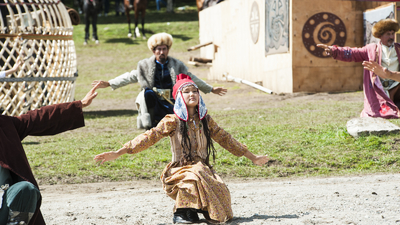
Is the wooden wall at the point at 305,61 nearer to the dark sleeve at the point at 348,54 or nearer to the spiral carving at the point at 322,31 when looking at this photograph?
the spiral carving at the point at 322,31

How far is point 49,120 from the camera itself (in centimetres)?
286

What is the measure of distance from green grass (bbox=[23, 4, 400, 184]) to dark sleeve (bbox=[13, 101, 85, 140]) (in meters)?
2.48

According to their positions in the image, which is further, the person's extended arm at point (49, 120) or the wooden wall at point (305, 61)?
the wooden wall at point (305, 61)

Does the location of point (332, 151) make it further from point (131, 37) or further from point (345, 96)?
point (131, 37)

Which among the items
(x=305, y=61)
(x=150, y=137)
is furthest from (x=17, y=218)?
(x=305, y=61)

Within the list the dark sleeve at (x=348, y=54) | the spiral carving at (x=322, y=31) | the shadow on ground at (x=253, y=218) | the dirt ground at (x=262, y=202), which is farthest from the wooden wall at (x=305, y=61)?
the shadow on ground at (x=253, y=218)

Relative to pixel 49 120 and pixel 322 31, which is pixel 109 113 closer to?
pixel 322 31

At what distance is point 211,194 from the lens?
3.26 m

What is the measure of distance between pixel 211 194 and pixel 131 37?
1886cm

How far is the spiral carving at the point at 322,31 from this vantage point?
35.2 feet

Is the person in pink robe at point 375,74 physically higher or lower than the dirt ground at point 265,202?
higher

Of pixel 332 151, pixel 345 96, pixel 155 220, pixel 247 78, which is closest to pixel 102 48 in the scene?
pixel 247 78

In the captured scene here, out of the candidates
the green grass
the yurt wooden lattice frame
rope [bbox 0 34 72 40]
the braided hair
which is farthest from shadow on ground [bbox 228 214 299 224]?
rope [bbox 0 34 72 40]

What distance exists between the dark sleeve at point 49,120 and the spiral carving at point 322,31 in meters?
8.52
